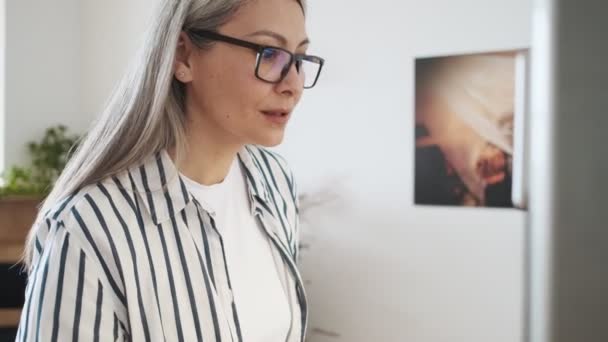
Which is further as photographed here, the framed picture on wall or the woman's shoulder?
the framed picture on wall

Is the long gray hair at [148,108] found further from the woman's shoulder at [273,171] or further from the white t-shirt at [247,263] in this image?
the woman's shoulder at [273,171]

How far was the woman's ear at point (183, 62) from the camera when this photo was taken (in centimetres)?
99

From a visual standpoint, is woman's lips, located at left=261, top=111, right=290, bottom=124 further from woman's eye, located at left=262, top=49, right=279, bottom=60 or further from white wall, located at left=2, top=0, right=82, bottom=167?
white wall, located at left=2, top=0, right=82, bottom=167

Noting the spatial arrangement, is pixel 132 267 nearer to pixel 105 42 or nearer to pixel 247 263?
pixel 247 263

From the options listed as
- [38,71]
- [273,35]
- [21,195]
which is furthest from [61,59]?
[273,35]

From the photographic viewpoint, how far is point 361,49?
2.90 metres

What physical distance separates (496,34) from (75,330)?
2219 mm

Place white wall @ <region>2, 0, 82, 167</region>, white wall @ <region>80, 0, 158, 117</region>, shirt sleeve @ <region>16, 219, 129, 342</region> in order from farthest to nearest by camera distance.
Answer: white wall @ <region>80, 0, 158, 117</region> → white wall @ <region>2, 0, 82, 167</region> → shirt sleeve @ <region>16, 219, 129, 342</region>

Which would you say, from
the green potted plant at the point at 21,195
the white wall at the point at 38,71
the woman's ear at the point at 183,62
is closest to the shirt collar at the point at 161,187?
the woman's ear at the point at 183,62

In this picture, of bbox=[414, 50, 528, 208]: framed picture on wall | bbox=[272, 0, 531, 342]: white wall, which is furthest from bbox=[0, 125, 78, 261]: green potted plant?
bbox=[414, 50, 528, 208]: framed picture on wall

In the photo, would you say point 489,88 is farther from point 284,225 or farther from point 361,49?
point 284,225

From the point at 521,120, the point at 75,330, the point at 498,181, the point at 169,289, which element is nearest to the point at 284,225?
the point at 169,289

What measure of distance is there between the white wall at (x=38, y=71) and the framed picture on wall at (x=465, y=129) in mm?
2424

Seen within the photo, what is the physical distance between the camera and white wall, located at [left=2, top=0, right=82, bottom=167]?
356cm
